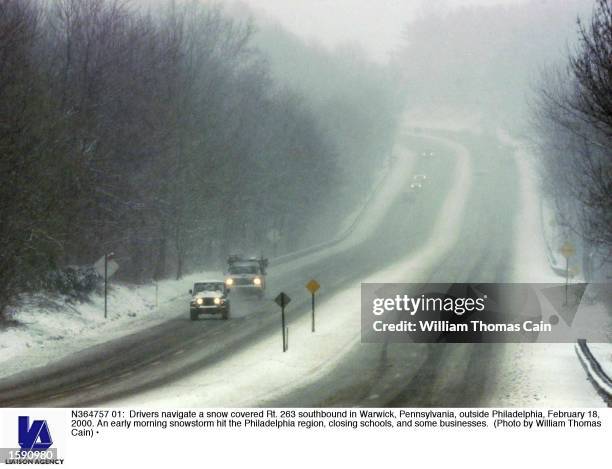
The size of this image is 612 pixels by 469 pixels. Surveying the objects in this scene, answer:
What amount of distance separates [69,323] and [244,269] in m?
15.8

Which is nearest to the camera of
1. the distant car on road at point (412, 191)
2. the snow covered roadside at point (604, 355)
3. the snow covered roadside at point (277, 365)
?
the snow covered roadside at point (277, 365)

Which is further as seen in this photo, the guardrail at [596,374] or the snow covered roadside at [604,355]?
the snow covered roadside at [604,355]

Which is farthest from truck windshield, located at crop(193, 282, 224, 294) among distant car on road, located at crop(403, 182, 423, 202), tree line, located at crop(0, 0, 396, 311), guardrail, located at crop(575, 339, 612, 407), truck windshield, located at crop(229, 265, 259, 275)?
distant car on road, located at crop(403, 182, 423, 202)

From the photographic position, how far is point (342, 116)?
134125 millimetres

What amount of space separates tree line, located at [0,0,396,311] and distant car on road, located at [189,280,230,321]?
648 centimetres

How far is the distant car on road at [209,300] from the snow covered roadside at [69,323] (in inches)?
71.1

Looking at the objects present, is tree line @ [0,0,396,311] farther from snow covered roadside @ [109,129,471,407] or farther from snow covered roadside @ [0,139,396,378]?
snow covered roadside @ [109,129,471,407]

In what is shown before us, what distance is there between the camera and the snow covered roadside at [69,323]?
1340 inches

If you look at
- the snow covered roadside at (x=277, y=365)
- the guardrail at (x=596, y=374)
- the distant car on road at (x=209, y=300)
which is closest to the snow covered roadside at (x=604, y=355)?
the guardrail at (x=596, y=374)

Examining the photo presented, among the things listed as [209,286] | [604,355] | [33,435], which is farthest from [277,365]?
[33,435]

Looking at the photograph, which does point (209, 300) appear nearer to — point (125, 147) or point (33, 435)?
point (125, 147)

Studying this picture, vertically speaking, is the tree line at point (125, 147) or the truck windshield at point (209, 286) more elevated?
the tree line at point (125, 147)

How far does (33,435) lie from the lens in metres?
16.6

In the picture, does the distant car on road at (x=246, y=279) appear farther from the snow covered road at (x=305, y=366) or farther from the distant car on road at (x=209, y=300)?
the distant car on road at (x=209, y=300)
